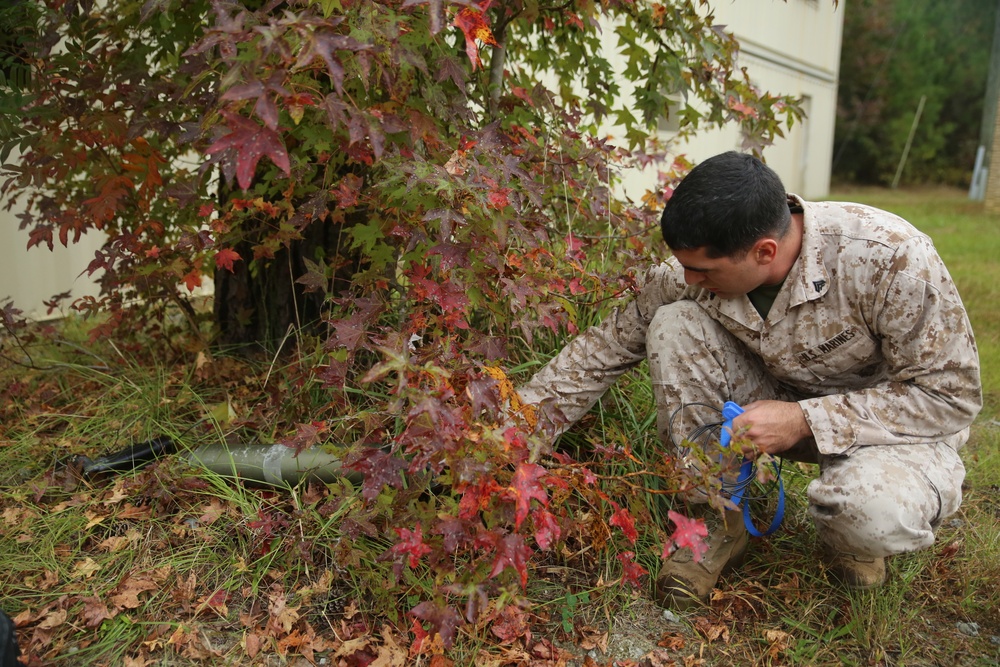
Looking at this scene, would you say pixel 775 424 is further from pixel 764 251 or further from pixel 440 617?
pixel 440 617

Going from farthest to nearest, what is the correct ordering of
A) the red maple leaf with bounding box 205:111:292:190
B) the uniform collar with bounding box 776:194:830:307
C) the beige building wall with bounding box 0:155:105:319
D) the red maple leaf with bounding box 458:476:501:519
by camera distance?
the beige building wall with bounding box 0:155:105:319 → the uniform collar with bounding box 776:194:830:307 → the red maple leaf with bounding box 458:476:501:519 → the red maple leaf with bounding box 205:111:292:190

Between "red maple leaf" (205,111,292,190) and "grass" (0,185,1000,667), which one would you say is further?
"grass" (0,185,1000,667)

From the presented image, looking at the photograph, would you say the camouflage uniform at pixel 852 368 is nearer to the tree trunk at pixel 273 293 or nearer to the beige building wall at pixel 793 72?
the tree trunk at pixel 273 293

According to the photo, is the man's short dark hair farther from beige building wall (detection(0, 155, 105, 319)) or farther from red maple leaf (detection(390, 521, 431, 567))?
beige building wall (detection(0, 155, 105, 319))

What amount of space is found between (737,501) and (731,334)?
475 mm

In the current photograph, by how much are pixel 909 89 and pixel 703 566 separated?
21.3m

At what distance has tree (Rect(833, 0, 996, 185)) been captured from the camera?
19.9m

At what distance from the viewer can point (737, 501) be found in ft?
7.32

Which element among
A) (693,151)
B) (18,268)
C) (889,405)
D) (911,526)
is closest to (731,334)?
(889,405)

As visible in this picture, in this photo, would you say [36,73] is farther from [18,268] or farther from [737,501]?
[737,501]

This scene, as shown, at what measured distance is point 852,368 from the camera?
228 centimetres

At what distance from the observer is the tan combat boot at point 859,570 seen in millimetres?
2207

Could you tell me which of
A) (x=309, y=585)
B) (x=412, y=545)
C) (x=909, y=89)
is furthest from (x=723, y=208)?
(x=909, y=89)

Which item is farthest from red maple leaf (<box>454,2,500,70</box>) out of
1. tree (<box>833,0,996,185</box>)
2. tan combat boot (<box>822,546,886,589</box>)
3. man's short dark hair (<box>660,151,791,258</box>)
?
tree (<box>833,0,996,185</box>)
